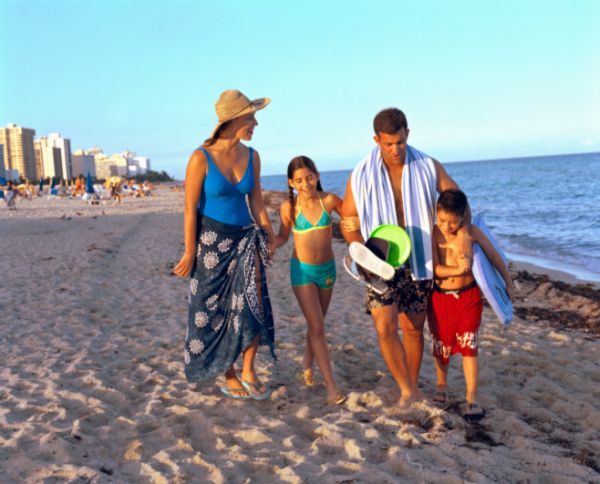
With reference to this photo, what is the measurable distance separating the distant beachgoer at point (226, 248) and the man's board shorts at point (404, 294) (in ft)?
2.46

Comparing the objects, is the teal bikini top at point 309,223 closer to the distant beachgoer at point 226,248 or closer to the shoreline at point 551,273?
the distant beachgoer at point 226,248

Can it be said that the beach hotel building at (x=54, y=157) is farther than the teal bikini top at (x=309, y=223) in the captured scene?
Yes

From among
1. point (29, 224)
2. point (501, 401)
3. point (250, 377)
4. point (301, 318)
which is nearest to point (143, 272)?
point (301, 318)

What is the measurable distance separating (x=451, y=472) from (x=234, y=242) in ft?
5.92

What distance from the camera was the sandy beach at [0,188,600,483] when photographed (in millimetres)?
2945

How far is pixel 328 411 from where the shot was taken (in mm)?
3729

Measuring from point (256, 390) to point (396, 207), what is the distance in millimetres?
1489

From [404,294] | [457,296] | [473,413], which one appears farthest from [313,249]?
[473,413]

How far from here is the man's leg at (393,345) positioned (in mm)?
3492

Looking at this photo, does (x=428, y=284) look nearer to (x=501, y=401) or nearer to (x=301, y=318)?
(x=501, y=401)

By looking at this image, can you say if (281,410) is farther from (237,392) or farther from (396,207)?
(396,207)

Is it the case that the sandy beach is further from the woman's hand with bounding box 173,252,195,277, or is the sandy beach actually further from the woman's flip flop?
the woman's hand with bounding box 173,252,195,277

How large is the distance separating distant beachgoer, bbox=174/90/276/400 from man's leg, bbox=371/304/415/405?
778mm

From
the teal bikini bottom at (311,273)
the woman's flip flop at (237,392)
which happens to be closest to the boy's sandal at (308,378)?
the woman's flip flop at (237,392)
